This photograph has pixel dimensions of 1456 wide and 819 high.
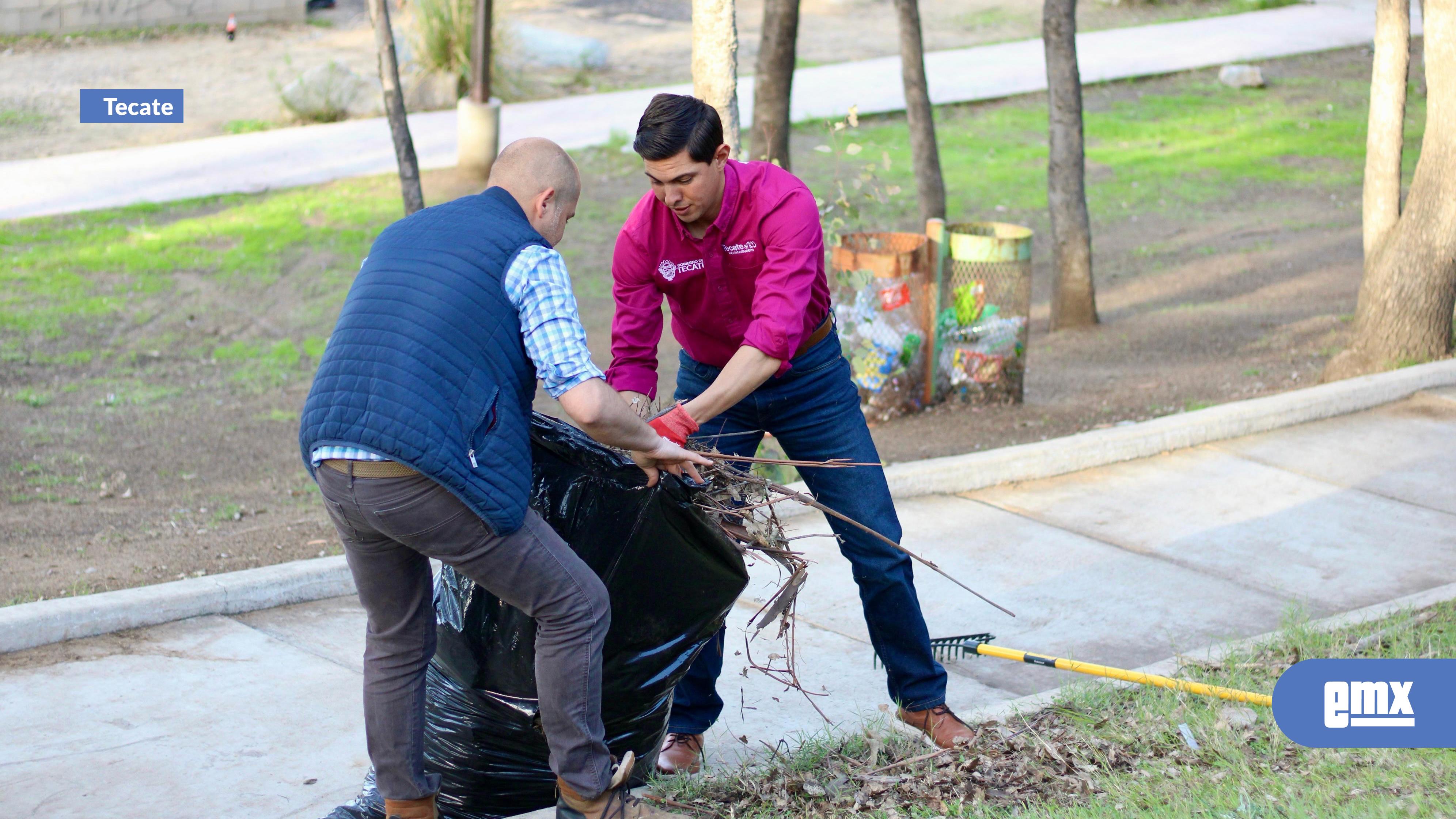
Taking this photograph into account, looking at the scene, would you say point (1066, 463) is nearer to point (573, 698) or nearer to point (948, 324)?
point (948, 324)

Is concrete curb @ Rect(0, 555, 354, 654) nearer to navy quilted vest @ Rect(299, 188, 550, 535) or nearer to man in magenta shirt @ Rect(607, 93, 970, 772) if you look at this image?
man in magenta shirt @ Rect(607, 93, 970, 772)

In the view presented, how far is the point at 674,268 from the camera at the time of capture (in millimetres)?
3494

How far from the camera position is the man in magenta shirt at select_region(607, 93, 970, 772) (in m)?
3.32

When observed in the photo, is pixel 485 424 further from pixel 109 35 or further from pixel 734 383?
pixel 109 35

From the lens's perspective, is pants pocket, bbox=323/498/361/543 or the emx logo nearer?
pants pocket, bbox=323/498/361/543

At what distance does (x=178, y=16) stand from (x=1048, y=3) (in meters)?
16.1

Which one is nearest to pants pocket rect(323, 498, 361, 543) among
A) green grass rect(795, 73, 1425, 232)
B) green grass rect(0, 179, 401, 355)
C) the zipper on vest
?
the zipper on vest

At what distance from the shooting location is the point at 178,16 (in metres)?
20.4

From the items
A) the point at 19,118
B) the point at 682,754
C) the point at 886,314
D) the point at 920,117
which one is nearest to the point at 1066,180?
the point at 920,117

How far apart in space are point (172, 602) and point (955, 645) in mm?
2657

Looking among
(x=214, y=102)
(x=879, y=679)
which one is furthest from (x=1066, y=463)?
(x=214, y=102)

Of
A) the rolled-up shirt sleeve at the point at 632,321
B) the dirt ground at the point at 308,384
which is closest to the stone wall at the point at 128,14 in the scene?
the dirt ground at the point at 308,384

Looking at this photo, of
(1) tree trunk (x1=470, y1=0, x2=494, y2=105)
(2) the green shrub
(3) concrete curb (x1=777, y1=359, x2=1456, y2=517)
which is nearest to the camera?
(3) concrete curb (x1=777, y1=359, x2=1456, y2=517)

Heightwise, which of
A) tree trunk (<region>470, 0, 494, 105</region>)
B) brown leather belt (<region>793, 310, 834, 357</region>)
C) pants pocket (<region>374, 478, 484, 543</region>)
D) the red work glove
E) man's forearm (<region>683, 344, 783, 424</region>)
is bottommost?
pants pocket (<region>374, 478, 484, 543</region>)
